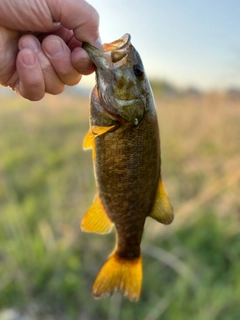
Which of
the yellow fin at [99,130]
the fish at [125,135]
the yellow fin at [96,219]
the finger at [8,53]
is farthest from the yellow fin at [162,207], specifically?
the finger at [8,53]

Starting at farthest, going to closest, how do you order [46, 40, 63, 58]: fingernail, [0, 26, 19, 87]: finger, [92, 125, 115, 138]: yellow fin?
1. [0, 26, 19, 87]: finger
2. [46, 40, 63, 58]: fingernail
3. [92, 125, 115, 138]: yellow fin

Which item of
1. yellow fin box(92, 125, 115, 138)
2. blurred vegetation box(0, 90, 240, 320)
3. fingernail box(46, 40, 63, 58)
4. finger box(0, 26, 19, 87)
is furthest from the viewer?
blurred vegetation box(0, 90, 240, 320)

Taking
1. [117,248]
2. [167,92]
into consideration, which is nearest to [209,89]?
[167,92]

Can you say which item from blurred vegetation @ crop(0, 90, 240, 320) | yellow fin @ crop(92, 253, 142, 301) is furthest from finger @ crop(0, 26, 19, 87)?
blurred vegetation @ crop(0, 90, 240, 320)

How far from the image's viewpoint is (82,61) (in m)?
1.50

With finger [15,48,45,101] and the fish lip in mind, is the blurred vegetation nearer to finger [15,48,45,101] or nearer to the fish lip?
finger [15,48,45,101]

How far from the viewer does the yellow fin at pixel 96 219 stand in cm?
168

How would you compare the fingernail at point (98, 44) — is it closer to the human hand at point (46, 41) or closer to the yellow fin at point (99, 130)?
the human hand at point (46, 41)

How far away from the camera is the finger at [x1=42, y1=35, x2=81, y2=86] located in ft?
5.16

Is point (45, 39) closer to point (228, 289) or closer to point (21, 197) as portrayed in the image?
point (228, 289)

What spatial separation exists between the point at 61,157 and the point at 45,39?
570cm

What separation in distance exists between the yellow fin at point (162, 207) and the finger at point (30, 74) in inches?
24.6

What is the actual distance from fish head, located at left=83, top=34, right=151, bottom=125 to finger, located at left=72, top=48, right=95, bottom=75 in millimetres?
27

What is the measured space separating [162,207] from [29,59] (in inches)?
30.7
